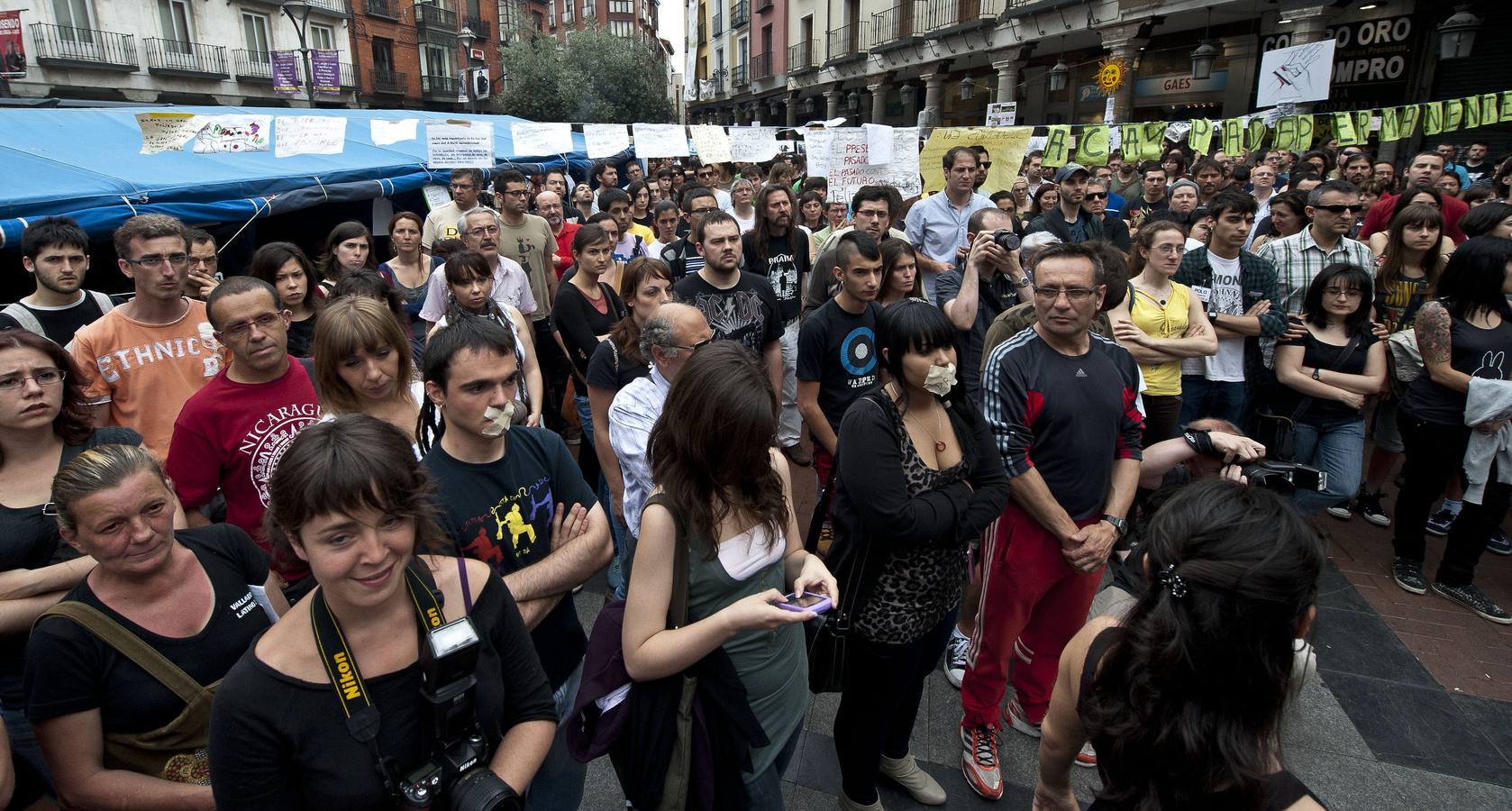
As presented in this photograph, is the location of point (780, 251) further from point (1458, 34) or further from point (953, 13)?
point (953, 13)

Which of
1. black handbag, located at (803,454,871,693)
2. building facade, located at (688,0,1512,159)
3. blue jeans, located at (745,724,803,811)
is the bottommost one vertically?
blue jeans, located at (745,724,803,811)

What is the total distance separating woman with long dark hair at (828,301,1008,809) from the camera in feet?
7.65

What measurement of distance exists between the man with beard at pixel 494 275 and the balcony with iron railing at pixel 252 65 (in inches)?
1182

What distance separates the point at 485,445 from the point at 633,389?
0.84 meters

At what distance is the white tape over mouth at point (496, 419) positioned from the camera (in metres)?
2.05

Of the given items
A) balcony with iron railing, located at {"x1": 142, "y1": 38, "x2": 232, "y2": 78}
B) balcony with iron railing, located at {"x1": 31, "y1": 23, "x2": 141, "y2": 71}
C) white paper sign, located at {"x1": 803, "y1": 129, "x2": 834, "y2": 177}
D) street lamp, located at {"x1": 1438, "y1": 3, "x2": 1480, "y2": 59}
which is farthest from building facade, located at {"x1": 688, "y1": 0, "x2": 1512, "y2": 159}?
balcony with iron railing, located at {"x1": 31, "y1": 23, "x2": 141, "y2": 71}

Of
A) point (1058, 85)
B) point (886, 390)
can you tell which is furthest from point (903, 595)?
point (1058, 85)

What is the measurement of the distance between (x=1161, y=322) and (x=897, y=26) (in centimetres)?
2664

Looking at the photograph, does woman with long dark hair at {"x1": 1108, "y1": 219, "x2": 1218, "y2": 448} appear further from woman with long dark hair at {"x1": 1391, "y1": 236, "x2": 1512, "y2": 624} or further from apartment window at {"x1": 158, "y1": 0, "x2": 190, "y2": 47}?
apartment window at {"x1": 158, "y1": 0, "x2": 190, "y2": 47}

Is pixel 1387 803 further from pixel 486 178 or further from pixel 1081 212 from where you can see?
pixel 486 178

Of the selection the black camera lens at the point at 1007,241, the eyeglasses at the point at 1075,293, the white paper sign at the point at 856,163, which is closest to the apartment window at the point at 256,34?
the white paper sign at the point at 856,163

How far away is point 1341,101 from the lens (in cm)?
1531

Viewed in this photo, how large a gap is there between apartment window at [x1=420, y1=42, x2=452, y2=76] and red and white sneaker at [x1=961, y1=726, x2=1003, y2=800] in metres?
44.5

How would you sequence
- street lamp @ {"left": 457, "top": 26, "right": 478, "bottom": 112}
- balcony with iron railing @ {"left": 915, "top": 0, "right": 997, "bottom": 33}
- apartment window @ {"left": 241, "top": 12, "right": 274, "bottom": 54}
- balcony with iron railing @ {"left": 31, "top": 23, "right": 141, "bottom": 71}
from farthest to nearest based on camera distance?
apartment window @ {"left": 241, "top": 12, "right": 274, "bottom": 54}
balcony with iron railing @ {"left": 31, "top": 23, "right": 141, "bottom": 71}
street lamp @ {"left": 457, "top": 26, "right": 478, "bottom": 112}
balcony with iron railing @ {"left": 915, "top": 0, "right": 997, "bottom": 33}
